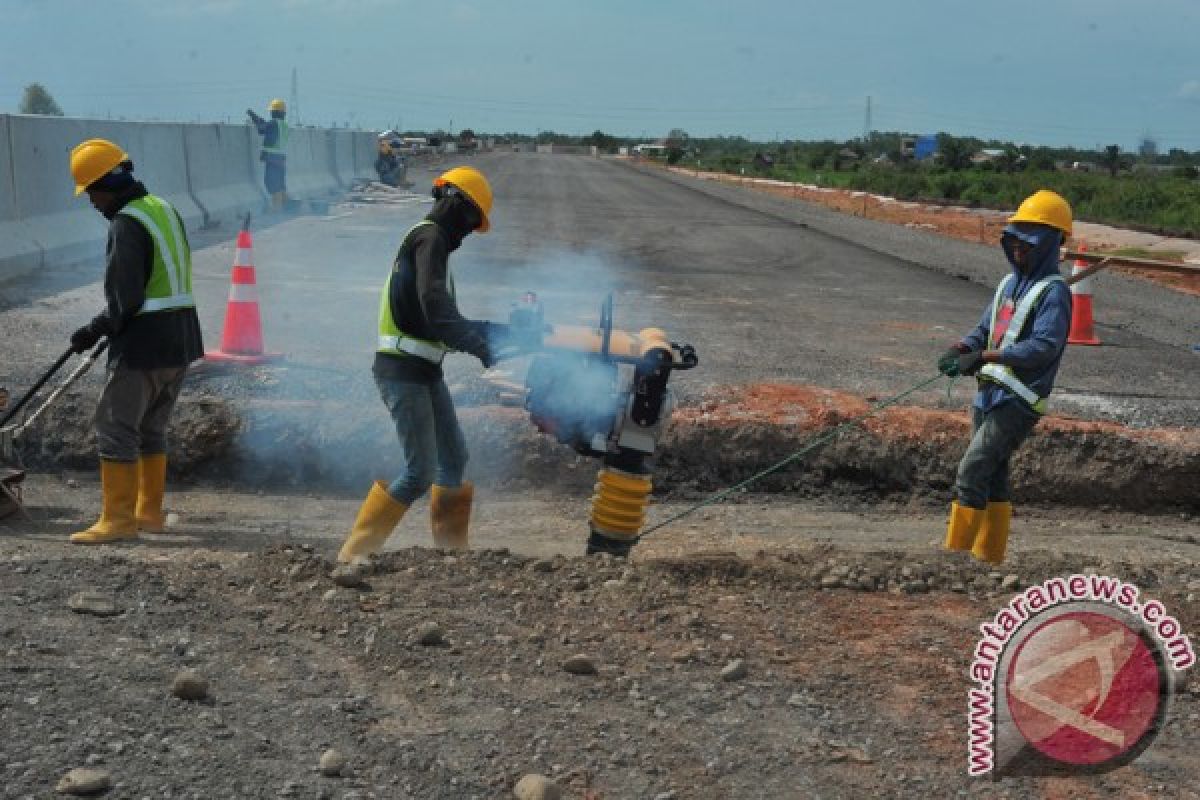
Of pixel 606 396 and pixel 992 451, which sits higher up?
pixel 606 396

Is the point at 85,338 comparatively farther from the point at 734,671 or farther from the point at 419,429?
the point at 734,671

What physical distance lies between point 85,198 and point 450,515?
9048 mm

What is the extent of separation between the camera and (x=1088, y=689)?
13.9 feet

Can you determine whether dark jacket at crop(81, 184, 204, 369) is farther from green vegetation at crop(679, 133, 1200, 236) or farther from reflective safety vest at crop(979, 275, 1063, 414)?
green vegetation at crop(679, 133, 1200, 236)

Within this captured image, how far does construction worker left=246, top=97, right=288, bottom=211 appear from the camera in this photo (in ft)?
67.1

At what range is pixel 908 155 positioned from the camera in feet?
260

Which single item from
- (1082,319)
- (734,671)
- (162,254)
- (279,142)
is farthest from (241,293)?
(279,142)

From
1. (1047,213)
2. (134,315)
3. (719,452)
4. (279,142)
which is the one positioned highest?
(1047,213)

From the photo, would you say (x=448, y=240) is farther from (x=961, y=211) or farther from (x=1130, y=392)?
(x=961, y=211)

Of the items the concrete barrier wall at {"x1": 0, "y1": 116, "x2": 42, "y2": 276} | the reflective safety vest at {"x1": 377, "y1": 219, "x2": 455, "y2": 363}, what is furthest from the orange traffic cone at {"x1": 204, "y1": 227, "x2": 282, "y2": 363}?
the concrete barrier wall at {"x1": 0, "y1": 116, "x2": 42, "y2": 276}

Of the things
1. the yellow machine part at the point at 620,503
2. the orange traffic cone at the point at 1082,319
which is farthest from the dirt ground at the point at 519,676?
the orange traffic cone at the point at 1082,319

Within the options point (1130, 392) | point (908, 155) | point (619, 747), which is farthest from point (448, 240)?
point (908, 155)

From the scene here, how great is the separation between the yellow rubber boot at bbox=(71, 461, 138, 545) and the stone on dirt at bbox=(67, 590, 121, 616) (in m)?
1.96

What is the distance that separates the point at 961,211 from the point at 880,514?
3110 cm
